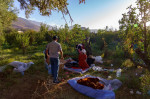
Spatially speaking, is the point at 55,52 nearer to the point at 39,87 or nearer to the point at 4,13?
the point at 39,87

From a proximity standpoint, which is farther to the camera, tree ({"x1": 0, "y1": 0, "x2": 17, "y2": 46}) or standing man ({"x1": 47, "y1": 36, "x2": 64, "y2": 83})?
tree ({"x1": 0, "y1": 0, "x2": 17, "y2": 46})

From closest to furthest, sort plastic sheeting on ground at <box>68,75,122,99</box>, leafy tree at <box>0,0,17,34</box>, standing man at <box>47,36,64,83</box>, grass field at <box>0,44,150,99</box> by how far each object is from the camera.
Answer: plastic sheeting on ground at <box>68,75,122,99</box> → grass field at <box>0,44,150,99</box> → standing man at <box>47,36,64,83</box> → leafy tree at <box>0,0,17,34</box>

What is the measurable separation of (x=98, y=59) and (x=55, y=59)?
419 cm

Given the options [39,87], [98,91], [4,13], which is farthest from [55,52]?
[4,13]

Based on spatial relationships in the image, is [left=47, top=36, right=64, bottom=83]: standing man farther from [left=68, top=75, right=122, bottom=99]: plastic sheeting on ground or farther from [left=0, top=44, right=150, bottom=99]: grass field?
[left=68, top=75, right=122, bottom=99]: plastic sheeting on ground

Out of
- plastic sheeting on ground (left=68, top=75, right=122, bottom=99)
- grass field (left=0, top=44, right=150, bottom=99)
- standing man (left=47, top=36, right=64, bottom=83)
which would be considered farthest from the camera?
standing man (left=47, top=36, right=64, bottom=83)

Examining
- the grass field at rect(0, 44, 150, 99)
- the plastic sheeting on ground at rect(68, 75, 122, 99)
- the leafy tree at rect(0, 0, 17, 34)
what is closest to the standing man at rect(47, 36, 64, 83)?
the grass field at rect(0, 44, 150, 99)

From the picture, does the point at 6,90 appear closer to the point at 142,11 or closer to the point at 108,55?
the point at 142,11

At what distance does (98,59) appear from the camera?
8.65 m

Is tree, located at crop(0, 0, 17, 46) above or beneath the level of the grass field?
above

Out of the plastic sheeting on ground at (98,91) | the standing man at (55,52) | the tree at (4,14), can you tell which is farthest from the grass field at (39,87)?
the tree at (4,14)

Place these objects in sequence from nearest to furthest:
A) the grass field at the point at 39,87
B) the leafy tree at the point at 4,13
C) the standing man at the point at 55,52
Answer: the grass field at the point at 39,87
the standing man at the point at 55,52
the leafy tree at the point at 4,13

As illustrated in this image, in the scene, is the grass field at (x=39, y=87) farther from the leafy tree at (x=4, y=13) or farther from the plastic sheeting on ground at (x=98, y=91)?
the leafy tree at (x=4, y=13)

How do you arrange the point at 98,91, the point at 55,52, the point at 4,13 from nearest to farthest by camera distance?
1. the point at 98,91
2. the point at 55,52
3. the point at 4,13
